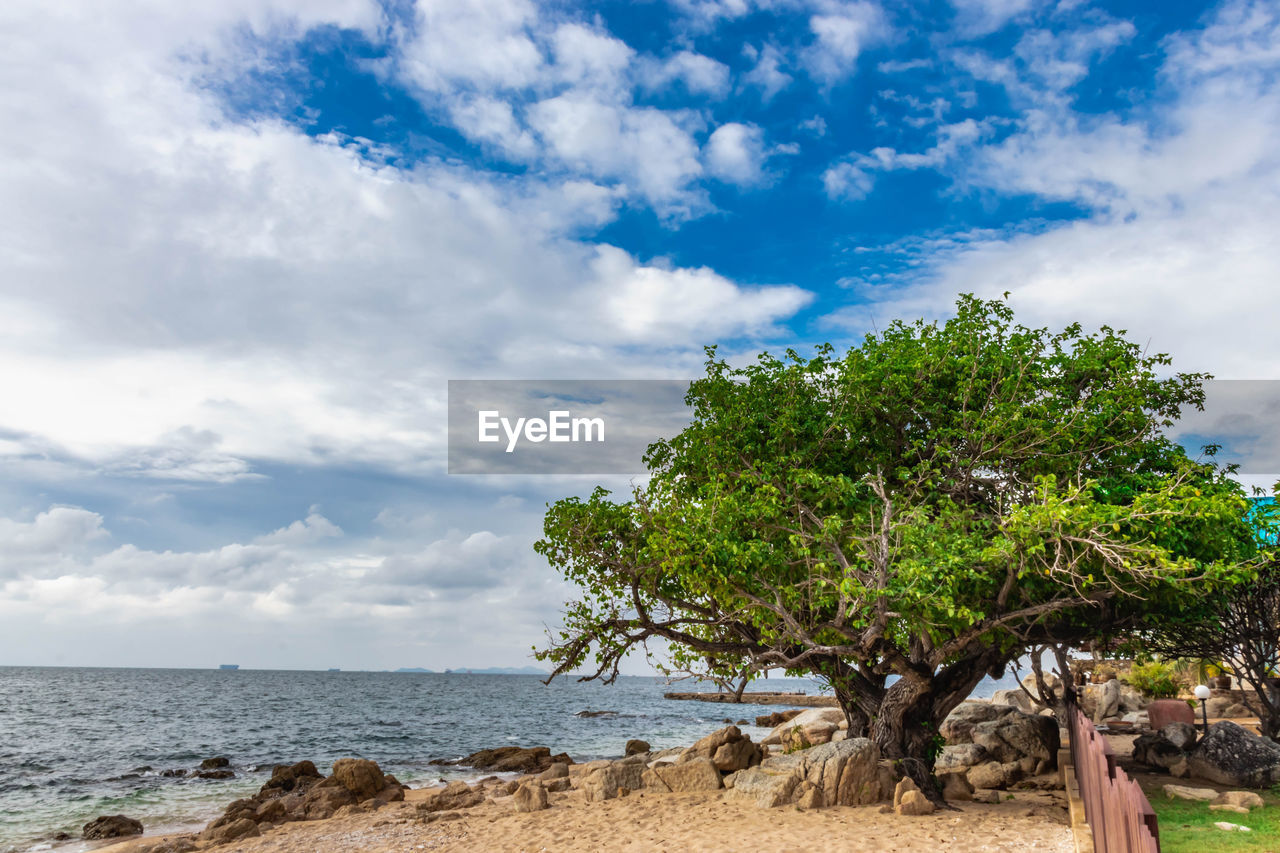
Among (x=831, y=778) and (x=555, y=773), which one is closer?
(x=831, y=778)

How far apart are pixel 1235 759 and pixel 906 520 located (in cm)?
920

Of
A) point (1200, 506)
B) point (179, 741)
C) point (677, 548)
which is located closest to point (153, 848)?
point (677, 548)

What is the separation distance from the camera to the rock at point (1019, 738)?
19.3 m

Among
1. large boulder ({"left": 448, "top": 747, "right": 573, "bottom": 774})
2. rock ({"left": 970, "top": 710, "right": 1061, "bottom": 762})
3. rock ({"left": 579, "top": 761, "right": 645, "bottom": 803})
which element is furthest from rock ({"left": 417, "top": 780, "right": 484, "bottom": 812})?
rock ({"left": 970, "top": 710, "right": 1061, "bottom": 762})

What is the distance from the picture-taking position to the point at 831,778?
1510 centimetres

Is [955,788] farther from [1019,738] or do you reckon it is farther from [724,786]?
[724,786]

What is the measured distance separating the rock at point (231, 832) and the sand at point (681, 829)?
43 centimetres

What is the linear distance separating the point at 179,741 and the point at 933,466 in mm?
46112

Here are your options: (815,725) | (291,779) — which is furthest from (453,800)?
(815,725)

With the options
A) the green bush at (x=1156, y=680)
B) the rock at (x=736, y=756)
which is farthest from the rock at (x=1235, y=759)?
the green bush at (x=1156, y=680)

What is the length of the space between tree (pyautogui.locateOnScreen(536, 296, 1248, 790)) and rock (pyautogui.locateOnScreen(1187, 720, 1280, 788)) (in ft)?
8.77

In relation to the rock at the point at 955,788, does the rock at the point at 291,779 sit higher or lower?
lower

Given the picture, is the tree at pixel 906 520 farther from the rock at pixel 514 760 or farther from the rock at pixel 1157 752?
the rock at pixel 514 760

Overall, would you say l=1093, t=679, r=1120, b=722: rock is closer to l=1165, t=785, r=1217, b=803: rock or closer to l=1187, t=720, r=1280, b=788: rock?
l=1187, t=720, r=1280, b=788: rock
